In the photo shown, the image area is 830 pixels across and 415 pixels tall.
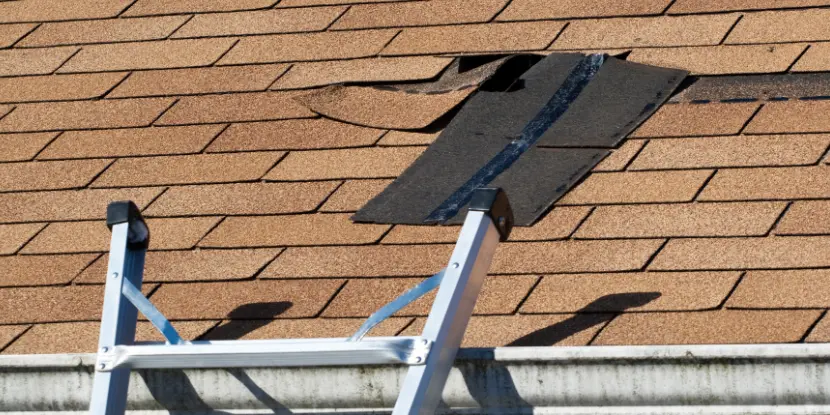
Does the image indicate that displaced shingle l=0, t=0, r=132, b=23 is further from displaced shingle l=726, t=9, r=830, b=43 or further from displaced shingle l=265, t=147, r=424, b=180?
displaced shingle l=726, t=9, r=830, b=43

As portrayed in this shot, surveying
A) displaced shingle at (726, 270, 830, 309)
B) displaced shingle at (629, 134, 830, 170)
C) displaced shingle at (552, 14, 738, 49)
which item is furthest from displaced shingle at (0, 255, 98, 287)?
displaced shingle at (726, 270, 830, 309)

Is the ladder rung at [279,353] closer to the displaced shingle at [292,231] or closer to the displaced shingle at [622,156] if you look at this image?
the displaced shingle at [292,231]

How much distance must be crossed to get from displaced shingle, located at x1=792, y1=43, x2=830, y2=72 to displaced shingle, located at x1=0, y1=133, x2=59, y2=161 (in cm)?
253

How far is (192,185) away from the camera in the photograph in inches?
166

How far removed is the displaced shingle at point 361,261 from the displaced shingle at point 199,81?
108 centimetres

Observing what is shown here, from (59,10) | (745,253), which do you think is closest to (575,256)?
(745,253)

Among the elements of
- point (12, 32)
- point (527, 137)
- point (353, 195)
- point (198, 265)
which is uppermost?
point (12, 32)

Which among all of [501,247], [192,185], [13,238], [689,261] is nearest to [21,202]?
[13,238]

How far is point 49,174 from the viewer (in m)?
4.40

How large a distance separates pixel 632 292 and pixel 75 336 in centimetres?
149

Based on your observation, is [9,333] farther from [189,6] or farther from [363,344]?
[189,6]

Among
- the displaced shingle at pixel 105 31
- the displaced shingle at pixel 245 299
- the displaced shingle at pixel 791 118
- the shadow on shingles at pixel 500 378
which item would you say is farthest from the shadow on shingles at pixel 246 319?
the displaced shingle at pixel 105 31

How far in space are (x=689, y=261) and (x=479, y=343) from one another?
24.3 inches

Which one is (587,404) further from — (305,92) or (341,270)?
(305,92)
